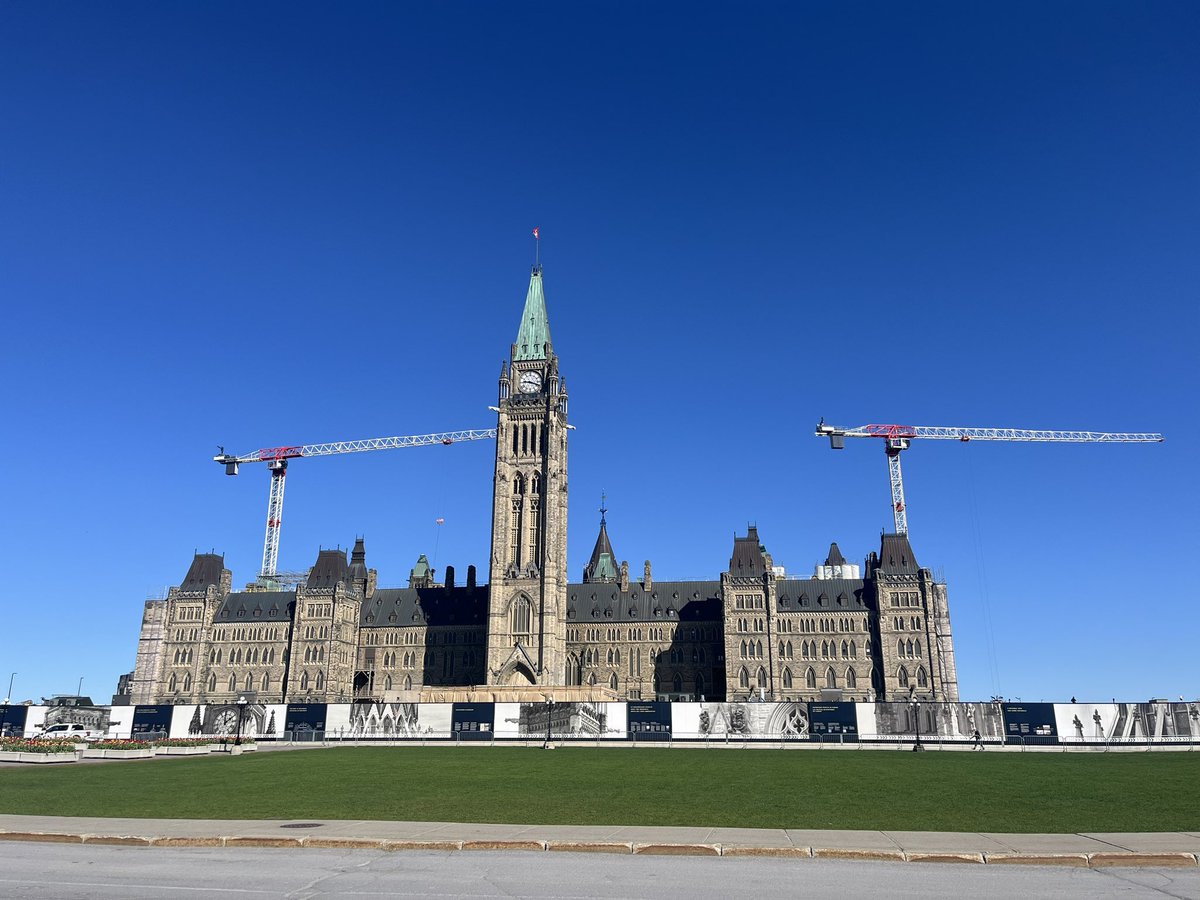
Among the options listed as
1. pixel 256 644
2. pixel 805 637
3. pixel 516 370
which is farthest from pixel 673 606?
pixel 256 644

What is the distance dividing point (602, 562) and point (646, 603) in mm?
29286

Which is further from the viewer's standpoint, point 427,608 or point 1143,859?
point 427,608

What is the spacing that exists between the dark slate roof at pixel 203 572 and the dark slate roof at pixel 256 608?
4139 mm

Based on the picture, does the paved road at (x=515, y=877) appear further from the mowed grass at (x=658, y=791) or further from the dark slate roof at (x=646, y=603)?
the dark slate roof at (x=646, y=603)

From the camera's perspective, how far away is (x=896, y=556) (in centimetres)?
12144

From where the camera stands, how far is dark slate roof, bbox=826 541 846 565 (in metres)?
150

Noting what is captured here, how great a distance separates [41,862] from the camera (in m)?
17.0

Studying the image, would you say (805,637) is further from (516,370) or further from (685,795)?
(685,795)

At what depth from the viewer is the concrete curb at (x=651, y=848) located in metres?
16.8

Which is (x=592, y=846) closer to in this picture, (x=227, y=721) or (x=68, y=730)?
(x=227, y=721)

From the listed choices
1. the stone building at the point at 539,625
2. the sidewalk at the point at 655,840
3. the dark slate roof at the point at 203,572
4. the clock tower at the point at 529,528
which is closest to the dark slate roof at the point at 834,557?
the stone building at the point at 539,625

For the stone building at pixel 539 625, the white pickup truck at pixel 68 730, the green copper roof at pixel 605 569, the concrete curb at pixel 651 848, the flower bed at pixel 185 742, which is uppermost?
the green copper roof at pixel 605 569

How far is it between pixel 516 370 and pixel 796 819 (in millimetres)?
116082

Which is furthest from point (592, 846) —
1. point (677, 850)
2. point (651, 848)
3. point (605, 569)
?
point (605, 569)
